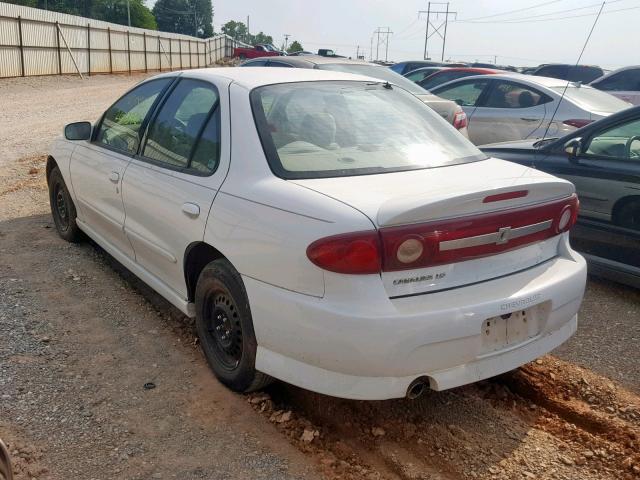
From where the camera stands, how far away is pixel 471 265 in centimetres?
272

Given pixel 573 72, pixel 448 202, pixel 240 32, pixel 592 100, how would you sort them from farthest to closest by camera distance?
pixel 240 32 < pixel 573 72 < pixel 592 100 < pixel 448 202

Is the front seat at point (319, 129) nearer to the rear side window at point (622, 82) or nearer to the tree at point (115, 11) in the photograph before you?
the rear side window at point (622, 82)

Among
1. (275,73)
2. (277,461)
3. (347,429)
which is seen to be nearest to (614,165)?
(275,73)


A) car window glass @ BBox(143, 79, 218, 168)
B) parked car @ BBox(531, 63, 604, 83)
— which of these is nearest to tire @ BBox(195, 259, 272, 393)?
car window glass @ BBox(143, 79, 218, 168)

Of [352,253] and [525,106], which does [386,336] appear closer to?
[352,253]

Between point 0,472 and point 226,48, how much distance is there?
74709 mm

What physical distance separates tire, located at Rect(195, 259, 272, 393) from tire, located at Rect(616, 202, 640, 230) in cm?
293

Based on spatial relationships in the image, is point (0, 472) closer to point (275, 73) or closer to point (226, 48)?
point (275, 73)

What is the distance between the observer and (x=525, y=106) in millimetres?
8461

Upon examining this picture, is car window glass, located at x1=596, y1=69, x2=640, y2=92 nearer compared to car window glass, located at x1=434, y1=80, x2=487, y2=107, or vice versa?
car window glass, located at x1=434, y1=80, x2=487, y2=107

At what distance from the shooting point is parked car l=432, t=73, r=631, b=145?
776cm

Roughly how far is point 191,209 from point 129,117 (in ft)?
4.97

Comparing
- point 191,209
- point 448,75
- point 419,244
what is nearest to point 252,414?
point 191,209

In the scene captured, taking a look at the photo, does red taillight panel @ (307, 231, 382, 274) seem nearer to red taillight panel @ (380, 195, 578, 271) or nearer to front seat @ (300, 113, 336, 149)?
red taillight panel @ (380, 195, 578, 271)
